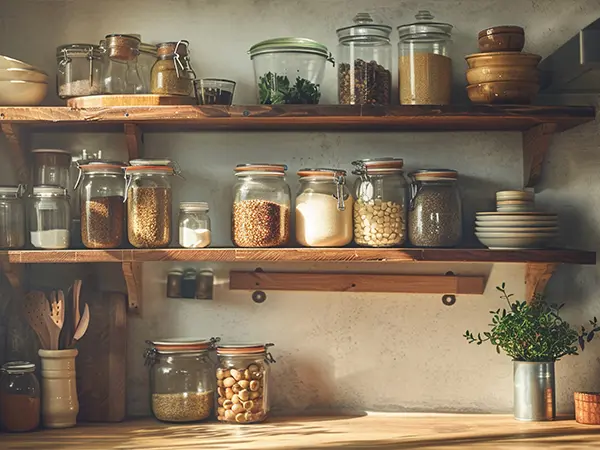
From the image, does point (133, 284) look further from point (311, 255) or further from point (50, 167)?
A: point (311, 255)

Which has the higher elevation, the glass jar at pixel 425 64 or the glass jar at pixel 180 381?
the glass jar at pixel 425 64

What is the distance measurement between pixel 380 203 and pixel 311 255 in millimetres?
242

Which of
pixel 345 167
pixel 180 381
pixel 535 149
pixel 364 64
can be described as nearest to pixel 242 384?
pixel 180 381

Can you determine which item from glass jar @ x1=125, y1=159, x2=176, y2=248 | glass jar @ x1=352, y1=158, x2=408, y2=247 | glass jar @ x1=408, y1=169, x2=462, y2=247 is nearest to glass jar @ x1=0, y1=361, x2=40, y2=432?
glass jar @ x1=125, y1=159, x2=176, y2=248

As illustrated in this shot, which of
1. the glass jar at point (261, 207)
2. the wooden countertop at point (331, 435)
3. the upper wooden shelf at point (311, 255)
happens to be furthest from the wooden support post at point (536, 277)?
the glass jar at point (261, 207)

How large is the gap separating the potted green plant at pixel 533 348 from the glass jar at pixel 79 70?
1.24 m

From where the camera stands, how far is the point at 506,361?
261cm

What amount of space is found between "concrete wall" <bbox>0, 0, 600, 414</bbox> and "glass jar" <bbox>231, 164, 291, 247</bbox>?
166 mm

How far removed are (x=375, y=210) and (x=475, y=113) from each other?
36cm

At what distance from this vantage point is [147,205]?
243cm

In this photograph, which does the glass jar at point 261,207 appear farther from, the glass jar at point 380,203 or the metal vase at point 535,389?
the metal vase at point 535,389

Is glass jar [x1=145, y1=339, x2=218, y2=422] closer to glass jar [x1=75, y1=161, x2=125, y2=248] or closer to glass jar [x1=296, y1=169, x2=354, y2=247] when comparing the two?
glass jar [x1=75, y1=161, x2=125, y2=248]

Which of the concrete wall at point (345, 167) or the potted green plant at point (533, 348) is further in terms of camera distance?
the concrete wall at point (345, 167)

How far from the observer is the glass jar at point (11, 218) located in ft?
8.06
